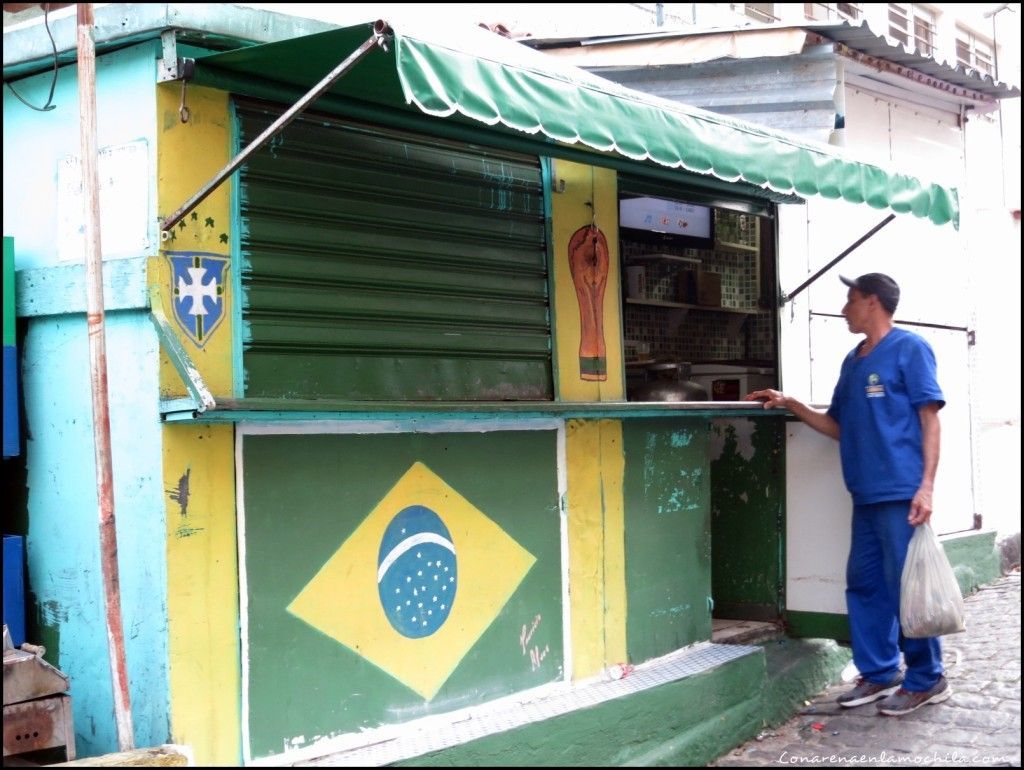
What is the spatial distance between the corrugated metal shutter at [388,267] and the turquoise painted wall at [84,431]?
36cm

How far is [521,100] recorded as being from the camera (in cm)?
346

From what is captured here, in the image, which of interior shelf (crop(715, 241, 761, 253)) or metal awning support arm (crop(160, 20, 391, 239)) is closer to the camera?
metal awning support arm (crop(160, 20, 391, 239))

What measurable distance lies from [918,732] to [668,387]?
2029mm

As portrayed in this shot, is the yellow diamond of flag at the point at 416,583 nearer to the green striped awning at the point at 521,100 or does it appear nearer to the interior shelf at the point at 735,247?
the green striped awning at the point at 521,100

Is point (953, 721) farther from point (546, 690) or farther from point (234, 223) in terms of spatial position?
point (234, 223)

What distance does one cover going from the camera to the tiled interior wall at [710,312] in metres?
7.10

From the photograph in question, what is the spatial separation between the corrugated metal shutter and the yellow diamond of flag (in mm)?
449

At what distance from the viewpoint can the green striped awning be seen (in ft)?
10.6

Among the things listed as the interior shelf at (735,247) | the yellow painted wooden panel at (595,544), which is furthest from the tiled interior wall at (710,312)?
the yellow painted wooden panel at (595,544)

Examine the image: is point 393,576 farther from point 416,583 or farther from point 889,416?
point 889,416

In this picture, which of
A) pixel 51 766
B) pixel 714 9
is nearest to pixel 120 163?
pixel 51 766

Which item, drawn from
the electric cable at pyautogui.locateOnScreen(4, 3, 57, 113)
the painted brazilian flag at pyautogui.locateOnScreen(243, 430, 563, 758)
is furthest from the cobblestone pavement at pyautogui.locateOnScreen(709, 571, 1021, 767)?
the electric cable at pyautogui.locateOnScreen(4, 3, 57, 113)

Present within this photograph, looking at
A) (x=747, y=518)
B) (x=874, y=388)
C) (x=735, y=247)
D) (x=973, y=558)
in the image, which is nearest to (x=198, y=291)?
(x=874, y=388)

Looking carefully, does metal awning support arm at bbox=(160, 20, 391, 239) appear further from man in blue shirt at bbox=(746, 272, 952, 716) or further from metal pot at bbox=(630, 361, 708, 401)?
man in blue shirt at bbox=(746, 272, 952, 716)
